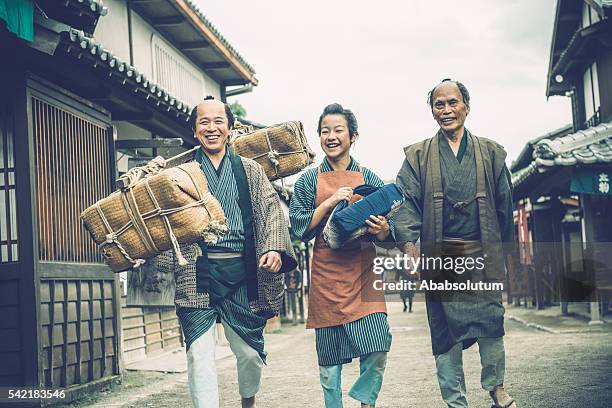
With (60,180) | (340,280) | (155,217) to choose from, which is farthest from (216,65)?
(155,217)

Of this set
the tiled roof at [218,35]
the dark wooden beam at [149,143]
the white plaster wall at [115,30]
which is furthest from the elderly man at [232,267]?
the tiled roof at [218,35]

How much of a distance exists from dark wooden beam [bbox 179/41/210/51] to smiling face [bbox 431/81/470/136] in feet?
40.7

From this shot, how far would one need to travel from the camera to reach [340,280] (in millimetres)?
5797

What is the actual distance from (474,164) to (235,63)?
1429 cm

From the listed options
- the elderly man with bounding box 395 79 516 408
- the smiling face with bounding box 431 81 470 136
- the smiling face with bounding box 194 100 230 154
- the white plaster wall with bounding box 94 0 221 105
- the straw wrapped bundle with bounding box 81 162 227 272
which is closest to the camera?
the straw wrapped bundle with bounding box 81 162 227 272

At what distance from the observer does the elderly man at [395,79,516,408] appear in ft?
18.8

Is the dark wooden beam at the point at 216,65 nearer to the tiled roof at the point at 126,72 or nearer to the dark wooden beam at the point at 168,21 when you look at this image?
the dark wooden beam at the point at 168,21

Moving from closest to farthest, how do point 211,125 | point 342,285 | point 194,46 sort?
point 211,125, point 342,285, point 194,46

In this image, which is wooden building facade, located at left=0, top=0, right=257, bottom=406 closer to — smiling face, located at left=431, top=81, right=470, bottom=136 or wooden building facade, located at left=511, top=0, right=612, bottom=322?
smiling face, located at left=431, top=81, right=470, bottom=136

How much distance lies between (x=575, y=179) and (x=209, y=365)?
30.7 feet

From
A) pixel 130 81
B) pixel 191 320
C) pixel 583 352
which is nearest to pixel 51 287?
pixel 130 81

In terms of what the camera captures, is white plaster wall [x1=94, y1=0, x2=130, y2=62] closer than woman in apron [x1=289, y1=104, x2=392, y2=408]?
No

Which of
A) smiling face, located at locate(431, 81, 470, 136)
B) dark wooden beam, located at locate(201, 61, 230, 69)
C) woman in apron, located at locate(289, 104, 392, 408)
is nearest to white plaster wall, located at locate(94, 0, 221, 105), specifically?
dark wooden beam, located at locate(201, 61, 230, 69)

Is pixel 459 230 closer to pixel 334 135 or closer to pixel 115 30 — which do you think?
pixel 334 135
